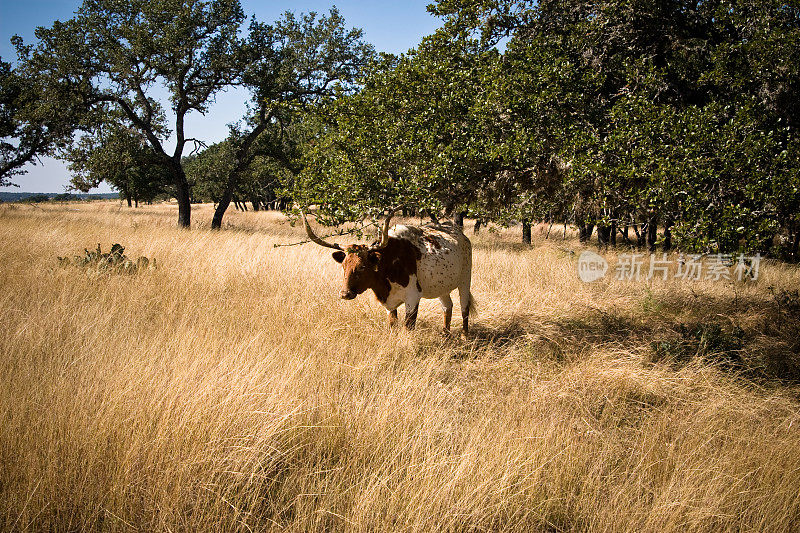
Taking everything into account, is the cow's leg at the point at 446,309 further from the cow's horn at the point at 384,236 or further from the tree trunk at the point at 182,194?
the tree trunk at the point at 182,194

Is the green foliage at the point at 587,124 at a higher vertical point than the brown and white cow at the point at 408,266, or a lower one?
higher

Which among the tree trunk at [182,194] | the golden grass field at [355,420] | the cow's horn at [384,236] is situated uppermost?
the tree trunk at [182,194]

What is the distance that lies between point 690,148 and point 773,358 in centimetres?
414

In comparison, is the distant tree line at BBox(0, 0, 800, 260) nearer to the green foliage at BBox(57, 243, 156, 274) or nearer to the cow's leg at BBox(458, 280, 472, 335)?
the cow's leg at BBox(458, 280, 472, 335)

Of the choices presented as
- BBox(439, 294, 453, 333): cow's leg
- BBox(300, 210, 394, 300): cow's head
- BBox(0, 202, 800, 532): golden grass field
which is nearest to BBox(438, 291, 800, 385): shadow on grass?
BBox(0, 202, 800, 532): golden grass field

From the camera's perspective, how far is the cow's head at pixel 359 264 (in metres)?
5.13

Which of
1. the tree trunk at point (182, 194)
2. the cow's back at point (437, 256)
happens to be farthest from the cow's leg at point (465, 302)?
the tree trunk at point (182, 194)

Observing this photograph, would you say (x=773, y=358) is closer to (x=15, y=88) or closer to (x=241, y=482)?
(x=241, y=482)

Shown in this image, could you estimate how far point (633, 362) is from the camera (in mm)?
5332

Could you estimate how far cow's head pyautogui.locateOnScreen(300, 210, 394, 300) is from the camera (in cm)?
513

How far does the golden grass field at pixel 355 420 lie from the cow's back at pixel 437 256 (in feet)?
2.74

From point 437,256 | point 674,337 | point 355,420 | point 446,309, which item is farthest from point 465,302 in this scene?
point 674,337

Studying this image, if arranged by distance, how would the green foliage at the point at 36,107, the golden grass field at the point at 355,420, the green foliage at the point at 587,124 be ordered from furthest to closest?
the green foliage at the point at 36,107
the green foliage at the point at 587,124
the golden grass field at the point at 355,420

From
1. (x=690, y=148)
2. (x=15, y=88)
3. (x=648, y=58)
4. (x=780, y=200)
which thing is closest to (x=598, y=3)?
(x=648, y=58)
